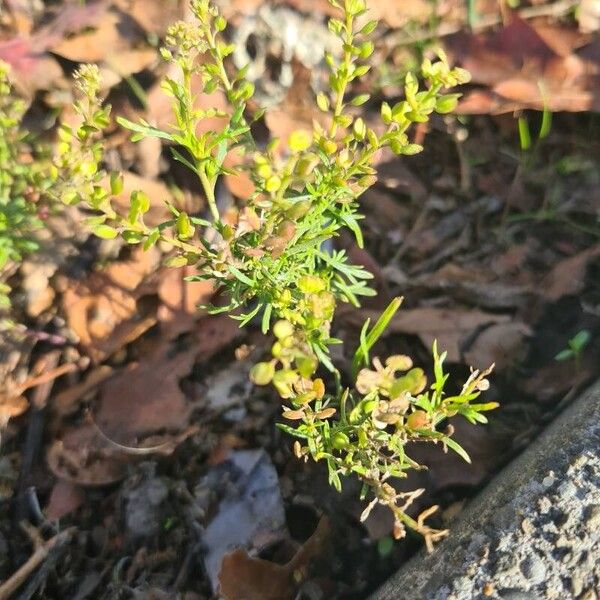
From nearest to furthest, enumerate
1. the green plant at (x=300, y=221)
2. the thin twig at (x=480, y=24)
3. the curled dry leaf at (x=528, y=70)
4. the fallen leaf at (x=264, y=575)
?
the green plant at (x=300, y=221) < the fallen leaf at (x=264, y=575) < the curled dry leaf at (x=528, y=70) < the thin twig at (x=480, y=24)

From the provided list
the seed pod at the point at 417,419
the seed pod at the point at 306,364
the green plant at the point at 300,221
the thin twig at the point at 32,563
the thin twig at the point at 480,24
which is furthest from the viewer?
the thin twig at the point at 480,24

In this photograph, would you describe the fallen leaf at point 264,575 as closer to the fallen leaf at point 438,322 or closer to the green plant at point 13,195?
the fallen leaf at point 438,322

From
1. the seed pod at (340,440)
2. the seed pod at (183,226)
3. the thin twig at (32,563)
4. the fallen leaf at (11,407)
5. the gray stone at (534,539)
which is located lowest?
the thin twig at (32,563)

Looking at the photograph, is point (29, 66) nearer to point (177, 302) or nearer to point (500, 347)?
point (177, 302)

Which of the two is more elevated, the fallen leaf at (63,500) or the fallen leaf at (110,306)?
the fallen leaf at (110,306)

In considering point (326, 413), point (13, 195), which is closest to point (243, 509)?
point (326, 413)

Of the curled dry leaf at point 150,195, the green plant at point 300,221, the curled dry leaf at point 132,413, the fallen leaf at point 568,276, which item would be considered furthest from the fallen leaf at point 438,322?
the curled dry leaf at point 150,195

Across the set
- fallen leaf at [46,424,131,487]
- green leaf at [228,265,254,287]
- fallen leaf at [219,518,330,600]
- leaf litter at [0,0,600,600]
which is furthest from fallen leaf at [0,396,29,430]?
green leaf at [228,265,254,287]
